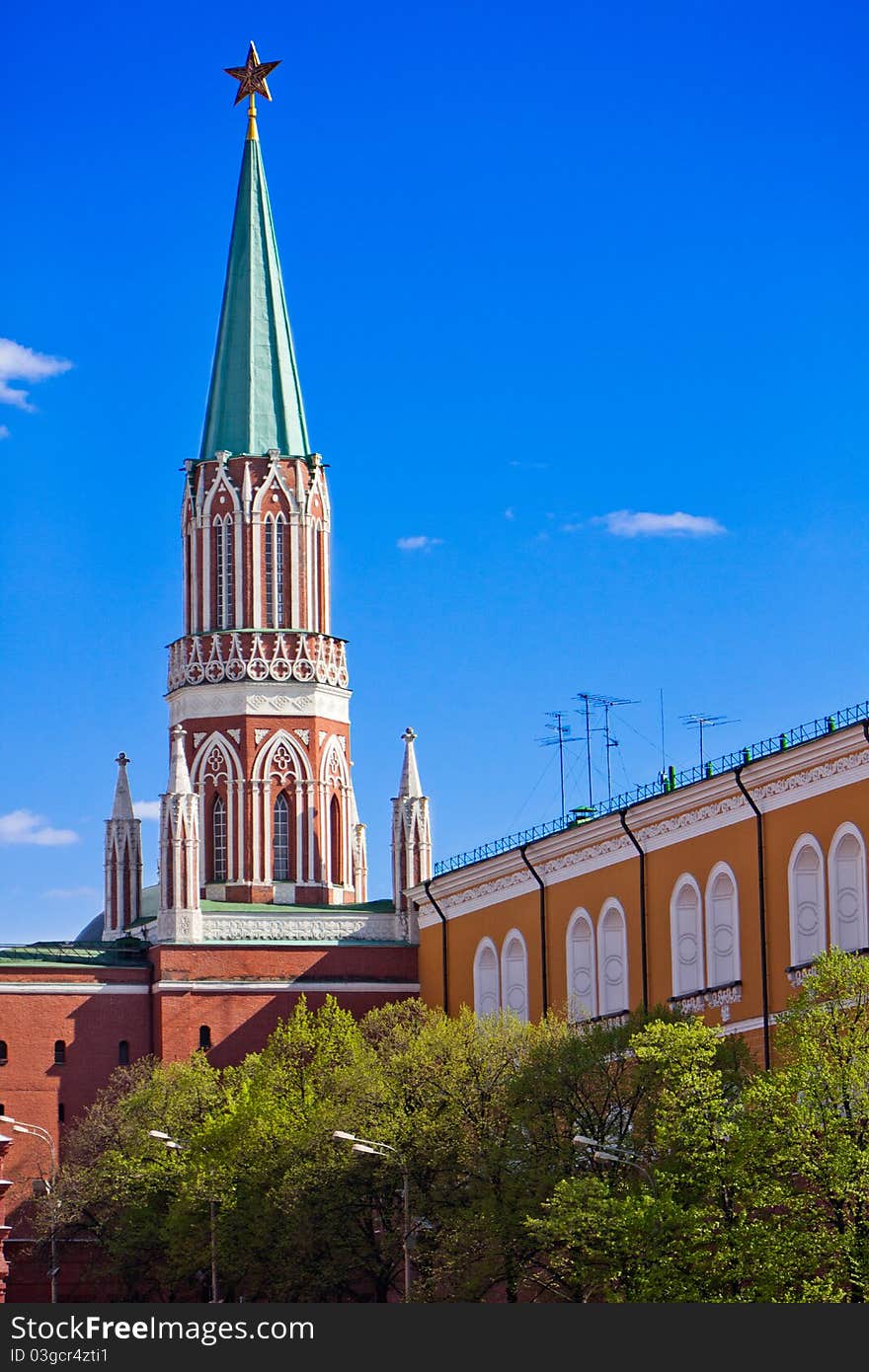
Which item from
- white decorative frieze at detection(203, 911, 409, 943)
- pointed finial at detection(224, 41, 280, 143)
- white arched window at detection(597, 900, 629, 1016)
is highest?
pointed finial at detection(224, 41, 280, 143)

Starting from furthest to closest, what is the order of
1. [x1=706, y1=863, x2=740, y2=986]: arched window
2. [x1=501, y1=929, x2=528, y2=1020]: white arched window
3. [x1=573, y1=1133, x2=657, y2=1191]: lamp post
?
[x1=501, y1=929, x2=528, y2=1020]: white arched window
[x1=706, y1=863, x2=740, y2=986]: arched window
[x1=573, y1=1133, x2=657, y2=1191]: lamp post

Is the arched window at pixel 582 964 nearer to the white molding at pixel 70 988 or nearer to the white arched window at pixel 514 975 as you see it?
the white arched window at pixel 514 975

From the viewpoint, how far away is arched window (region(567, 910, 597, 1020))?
8644cm

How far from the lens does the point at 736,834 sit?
256 feet

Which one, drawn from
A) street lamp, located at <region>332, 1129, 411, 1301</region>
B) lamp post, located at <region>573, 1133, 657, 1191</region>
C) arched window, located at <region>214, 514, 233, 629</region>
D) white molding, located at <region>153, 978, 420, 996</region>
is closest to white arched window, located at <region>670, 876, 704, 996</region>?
street lamp, located at <region>332, 1129, 411, 1301</region>

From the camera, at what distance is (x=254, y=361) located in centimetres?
10762

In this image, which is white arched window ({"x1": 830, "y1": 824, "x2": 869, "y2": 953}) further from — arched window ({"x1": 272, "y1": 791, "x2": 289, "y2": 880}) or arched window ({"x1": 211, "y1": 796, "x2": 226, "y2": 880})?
arched window ({"x1": 211, "y1": 796, "x2": 226, "y2": 880})

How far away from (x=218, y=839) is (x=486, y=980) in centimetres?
1383

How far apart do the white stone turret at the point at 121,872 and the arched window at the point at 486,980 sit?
51.1 feet

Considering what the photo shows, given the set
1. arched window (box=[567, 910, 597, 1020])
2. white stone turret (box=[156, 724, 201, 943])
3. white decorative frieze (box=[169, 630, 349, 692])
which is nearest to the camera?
arched window (box=[567, 910, 597, 1020])

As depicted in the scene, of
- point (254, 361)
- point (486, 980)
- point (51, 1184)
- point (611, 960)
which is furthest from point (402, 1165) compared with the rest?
point (254, 361)

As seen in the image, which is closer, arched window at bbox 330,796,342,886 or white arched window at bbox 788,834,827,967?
white arched window at bbox 788,834,827,967

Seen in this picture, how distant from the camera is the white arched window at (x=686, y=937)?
79875mm

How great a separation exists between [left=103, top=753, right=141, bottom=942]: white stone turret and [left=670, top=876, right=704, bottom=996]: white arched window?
98.2 feet
